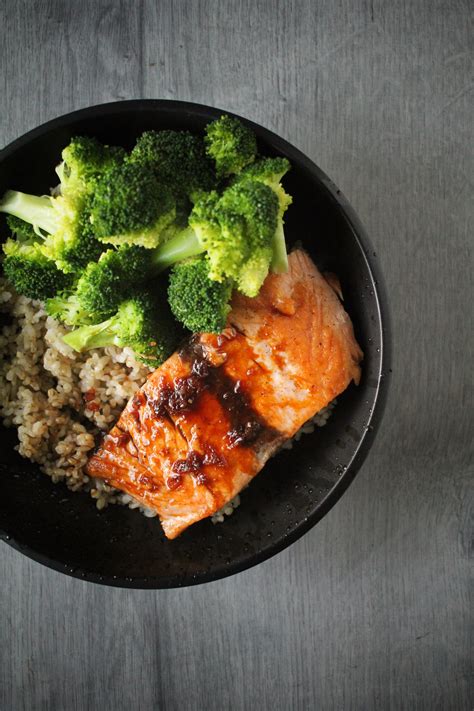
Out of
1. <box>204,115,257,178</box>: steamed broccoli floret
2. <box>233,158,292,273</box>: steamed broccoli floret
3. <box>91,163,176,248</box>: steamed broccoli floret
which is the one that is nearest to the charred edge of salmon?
<box>233,158,292,273</box>: steamed broccoli floret

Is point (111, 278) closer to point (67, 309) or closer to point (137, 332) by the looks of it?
point (137, 332)

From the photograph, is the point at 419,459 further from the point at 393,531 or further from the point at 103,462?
the point at 103,462

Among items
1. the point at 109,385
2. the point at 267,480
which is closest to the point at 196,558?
the point at 267,480

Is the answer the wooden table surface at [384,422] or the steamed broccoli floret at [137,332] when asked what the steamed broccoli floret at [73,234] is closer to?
the steamed broccoli floret at [137,332]

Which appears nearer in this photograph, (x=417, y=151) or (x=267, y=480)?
(x=267, y=480)

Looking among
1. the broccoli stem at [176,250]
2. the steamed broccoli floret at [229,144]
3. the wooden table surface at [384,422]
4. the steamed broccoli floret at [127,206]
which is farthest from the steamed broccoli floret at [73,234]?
the wooden table surface at [384,422]

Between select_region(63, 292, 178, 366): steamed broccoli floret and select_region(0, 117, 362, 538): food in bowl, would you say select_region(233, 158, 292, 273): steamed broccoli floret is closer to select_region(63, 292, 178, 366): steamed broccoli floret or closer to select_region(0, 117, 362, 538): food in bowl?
select_region(0, 117, 362, 538): food in bowl
